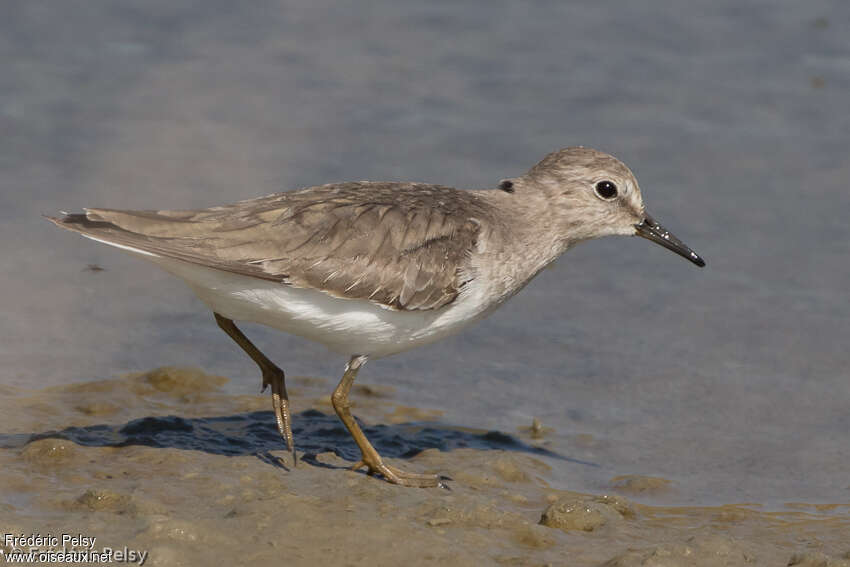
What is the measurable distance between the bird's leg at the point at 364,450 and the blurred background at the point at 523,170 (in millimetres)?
992

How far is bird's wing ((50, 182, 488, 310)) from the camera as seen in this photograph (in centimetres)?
681

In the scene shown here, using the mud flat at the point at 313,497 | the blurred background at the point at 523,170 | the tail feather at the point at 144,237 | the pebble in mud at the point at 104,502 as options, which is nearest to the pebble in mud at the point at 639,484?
the mud flat at the point at 313,497

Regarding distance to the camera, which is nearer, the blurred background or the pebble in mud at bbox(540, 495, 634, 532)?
the pebble in mud at bbox(540, 495, 634, 532)

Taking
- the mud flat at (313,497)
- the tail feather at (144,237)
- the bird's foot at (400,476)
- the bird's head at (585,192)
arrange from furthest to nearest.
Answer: the bird's head at (585,192) < the bird's foot at (400,476) < the tail feather at (144,237) < the mud flat at (313,497)

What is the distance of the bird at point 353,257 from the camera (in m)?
6.88

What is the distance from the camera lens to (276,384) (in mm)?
7566

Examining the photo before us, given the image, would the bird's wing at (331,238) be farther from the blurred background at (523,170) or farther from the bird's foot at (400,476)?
the blurred background at (523,170)

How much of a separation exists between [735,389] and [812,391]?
52 centimetres

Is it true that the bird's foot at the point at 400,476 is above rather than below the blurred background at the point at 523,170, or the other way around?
below

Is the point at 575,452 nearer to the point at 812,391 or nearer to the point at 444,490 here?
the point at 444,490

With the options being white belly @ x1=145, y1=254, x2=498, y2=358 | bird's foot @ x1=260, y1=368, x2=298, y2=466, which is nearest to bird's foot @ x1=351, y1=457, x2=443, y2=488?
bird's foot @ x1=260, y1=368, x2=298, y2=466

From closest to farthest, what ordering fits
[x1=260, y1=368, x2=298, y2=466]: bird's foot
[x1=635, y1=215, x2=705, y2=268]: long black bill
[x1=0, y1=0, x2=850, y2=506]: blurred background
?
[x1=260, y1=368, x2=298, y2=466]: bird's foot → [x1=635, y1=215, x2=705, y2=268]: long black bill → [x1=0, y1=0, x2=850, y2=506]: blurred background

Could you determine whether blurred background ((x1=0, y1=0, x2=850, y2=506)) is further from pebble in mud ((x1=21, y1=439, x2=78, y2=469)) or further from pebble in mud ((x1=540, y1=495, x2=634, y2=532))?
pebble in mud ((x1=21, y1=439, x2=78, y2=469))

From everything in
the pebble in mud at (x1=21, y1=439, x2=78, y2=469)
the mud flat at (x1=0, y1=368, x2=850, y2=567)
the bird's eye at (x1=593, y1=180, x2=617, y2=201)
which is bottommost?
the pebble in mud at (x1=21, y1=439, x2=78, y2=469)
